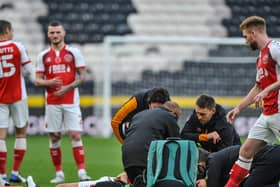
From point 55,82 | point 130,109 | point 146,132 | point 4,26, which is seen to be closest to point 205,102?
point 130,109

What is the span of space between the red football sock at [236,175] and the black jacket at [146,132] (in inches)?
25.6

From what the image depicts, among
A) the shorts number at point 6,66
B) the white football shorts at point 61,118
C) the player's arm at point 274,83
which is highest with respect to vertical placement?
the player's arm at point 274,83

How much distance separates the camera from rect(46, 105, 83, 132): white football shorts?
10523 millimetres

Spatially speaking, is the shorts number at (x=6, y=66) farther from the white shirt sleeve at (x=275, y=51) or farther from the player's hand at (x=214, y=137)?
the white shirt sleeve at (x=275, y=51)

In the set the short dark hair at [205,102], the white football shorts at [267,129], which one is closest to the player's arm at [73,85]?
the short dark hair at [205,102]

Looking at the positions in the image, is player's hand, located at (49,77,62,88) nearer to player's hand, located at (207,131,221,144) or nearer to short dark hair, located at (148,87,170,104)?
player's hand, located at (207,131,221,144)

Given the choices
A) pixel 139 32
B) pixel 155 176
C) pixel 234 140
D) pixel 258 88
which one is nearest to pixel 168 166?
pixel 155 176

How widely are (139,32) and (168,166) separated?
12.6 meters

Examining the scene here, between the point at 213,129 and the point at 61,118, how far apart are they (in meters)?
2.31

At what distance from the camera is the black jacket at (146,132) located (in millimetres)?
7578

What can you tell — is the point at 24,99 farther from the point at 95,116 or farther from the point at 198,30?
the point at 198,30

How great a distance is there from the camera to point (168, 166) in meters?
7.13

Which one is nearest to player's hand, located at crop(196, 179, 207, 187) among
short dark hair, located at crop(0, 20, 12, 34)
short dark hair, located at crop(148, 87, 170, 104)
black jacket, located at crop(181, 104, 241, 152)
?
short dark hair, located at crop(148, 87, 170, 104)

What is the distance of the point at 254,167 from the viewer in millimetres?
8047
